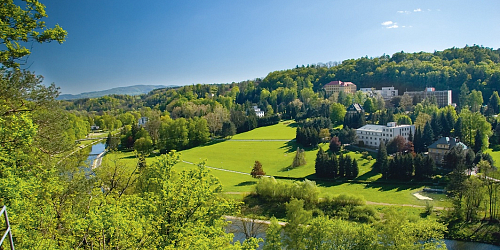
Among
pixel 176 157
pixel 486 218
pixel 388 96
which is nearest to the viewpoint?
pixel 176 157

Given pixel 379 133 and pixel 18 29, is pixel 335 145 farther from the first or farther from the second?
pixel 18 29

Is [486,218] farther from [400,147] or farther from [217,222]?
[217,222]

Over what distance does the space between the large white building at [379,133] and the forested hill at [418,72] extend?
4874 centimetres

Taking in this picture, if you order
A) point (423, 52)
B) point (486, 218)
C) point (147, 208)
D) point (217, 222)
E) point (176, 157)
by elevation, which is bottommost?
point (486, 218)

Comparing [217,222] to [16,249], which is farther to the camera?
[217,222]

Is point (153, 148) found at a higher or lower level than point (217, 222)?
lower

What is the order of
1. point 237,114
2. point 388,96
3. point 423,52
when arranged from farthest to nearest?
point 423,52 < point 388,96 < point 237,114

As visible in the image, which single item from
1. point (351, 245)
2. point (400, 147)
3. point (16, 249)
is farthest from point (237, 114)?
point (16, 249)

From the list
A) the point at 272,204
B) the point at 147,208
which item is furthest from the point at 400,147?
the point at 147,208

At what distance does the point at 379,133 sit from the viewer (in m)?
50.3

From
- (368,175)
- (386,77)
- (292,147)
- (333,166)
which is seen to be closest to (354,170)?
(368,175)

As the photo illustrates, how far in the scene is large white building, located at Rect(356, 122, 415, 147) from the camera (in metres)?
50.0

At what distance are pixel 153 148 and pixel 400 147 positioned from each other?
38.4 m

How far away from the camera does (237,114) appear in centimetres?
7256
